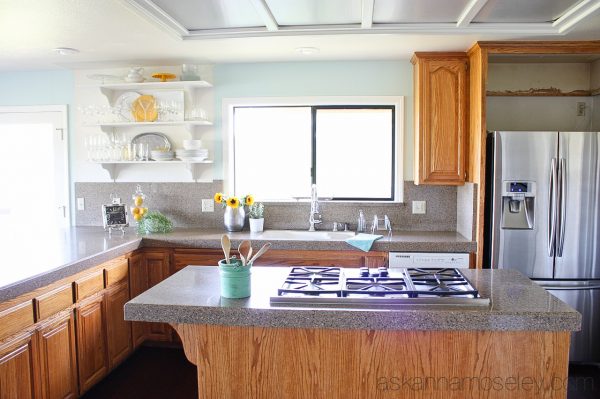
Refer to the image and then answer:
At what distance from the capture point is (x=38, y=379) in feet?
7.73

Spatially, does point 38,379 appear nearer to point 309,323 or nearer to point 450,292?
point 309,323

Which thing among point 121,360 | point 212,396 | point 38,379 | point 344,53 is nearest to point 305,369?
point 212,396

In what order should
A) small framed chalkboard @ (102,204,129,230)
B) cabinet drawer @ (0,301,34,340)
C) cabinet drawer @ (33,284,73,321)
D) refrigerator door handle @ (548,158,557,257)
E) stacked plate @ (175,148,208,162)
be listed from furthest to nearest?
stacked plate @ (175,148,208,162)
small framed chalkboard @ (102,204,129,230)
refrigerator door handle @ (548,158,557,257)
cabinet drawer @ (33,284,73,321)
cabinet drawer @ (0,301,34,340)

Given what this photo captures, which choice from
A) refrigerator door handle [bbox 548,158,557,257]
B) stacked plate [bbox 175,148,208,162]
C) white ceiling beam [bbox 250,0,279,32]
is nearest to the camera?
white ceiling beam [bbox 250,0,279,32]

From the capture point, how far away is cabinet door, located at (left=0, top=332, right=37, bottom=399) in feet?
6.93

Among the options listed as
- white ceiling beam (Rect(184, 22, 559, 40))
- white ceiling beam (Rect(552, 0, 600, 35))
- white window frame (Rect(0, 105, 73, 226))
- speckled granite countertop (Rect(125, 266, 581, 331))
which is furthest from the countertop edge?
white window frame (Rect(0, 105, 73, 226))

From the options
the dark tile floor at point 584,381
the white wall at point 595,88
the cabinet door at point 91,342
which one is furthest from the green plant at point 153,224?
the white wall at point 595,88

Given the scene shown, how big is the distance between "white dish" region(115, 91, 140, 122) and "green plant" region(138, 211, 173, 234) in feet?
2.89

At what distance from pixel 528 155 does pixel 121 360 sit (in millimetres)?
3063

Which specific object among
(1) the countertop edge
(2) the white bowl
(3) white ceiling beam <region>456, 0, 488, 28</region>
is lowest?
(1) the countertop edge

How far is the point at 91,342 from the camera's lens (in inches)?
112

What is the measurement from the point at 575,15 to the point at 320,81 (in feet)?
6.03

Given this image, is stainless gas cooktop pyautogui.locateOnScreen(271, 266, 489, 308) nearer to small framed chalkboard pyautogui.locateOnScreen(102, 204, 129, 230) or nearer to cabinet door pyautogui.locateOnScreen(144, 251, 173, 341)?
cabinet door pyautogui.locateOnScreen(144, 251, 173, 341)

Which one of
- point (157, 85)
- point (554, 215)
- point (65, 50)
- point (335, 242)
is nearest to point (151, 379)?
point (335, 242)
